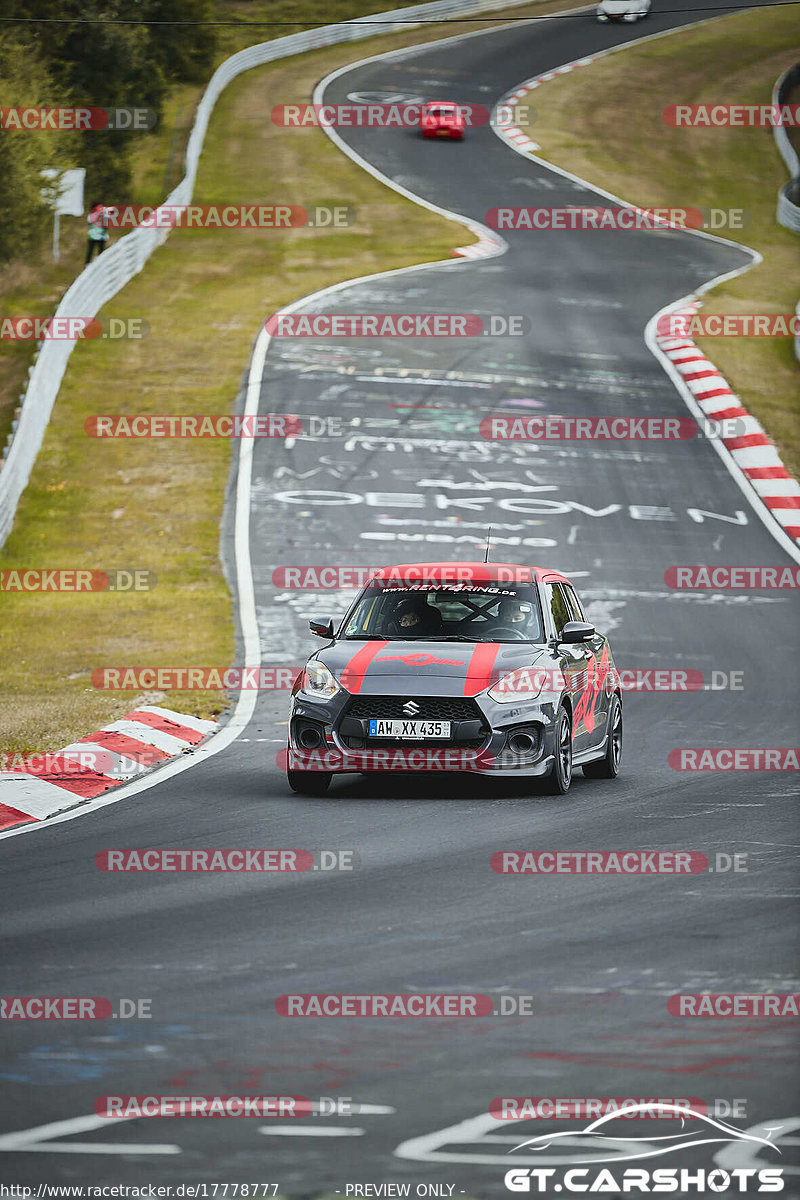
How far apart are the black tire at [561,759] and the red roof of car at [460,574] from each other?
57.5 inches

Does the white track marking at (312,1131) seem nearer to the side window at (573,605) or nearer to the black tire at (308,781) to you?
the black tire at (308,781)

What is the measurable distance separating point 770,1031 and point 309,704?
577 centimetres

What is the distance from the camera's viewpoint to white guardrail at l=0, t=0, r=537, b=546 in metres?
25.3

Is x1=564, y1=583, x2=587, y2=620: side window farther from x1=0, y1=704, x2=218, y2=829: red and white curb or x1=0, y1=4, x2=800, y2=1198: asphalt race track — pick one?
x1=0, y1=704, x2=218, y2=829: red and white curb

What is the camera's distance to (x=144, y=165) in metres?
54.9

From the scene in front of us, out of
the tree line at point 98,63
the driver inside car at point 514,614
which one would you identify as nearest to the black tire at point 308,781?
the driver inside car at point 514,614

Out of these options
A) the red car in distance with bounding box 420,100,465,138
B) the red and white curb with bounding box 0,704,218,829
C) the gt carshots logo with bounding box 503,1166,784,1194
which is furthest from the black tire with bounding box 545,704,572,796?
the red car in distance with bounding box 420,100,465,138

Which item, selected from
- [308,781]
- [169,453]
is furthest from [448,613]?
[169,453]

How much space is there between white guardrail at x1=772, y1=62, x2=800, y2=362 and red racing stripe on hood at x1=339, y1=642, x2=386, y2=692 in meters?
26.1

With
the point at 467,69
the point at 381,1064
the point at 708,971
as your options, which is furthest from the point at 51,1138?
the point at 467,69

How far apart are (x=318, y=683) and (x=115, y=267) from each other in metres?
27.8

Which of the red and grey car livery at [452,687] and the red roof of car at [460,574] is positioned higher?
the red roof of car at [460,574]

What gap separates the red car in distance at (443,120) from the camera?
56781mm

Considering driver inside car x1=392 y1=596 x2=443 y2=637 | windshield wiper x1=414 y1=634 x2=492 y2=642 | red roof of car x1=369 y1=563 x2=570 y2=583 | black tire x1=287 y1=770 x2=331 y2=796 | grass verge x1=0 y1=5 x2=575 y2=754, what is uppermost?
red roof of car x1=369 y1=563 x2=570 y2=583
